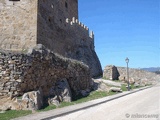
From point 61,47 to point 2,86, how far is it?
1173cm

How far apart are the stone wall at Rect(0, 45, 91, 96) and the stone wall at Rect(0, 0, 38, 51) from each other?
12.2 feet

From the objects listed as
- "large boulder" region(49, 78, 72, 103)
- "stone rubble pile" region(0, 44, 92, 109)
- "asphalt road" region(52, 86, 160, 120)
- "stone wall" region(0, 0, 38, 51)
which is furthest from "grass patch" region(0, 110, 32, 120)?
"stone wall" region(0, 0, 38, 51)

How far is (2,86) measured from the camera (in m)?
9.20

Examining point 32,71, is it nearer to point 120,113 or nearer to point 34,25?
point 120,113

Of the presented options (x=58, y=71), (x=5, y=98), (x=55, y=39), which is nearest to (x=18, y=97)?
(x=5, y=98)

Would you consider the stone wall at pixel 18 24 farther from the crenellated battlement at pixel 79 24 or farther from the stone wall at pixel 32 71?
the crenellated battlement at pixel 79 24

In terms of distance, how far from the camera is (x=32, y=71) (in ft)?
33.9

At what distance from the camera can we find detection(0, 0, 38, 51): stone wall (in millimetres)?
14852

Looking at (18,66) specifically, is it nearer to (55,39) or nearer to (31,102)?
(31,102)

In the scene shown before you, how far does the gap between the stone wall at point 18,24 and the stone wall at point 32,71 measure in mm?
3711

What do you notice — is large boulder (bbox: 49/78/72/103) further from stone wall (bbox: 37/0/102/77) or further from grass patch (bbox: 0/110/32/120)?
stone wall (bbox: 37/0/102/77)

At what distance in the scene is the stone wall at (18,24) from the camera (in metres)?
14.9

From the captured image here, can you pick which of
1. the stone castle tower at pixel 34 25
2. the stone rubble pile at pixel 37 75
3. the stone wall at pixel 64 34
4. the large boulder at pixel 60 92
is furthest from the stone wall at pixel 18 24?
the large boulder at pixel 60 92

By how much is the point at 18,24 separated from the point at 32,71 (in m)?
6.28
